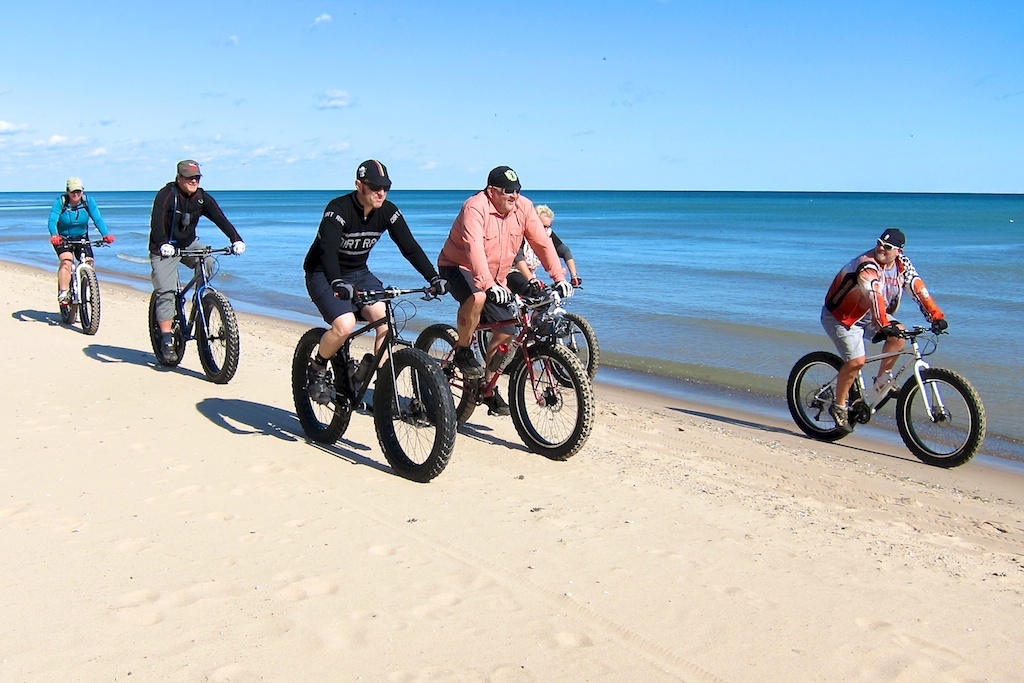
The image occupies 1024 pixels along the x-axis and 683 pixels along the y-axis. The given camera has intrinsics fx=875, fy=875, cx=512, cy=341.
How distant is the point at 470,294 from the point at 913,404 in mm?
3886

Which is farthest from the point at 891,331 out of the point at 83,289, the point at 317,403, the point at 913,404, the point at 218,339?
the point at 83,289

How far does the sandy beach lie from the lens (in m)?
3.34

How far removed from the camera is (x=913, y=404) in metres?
7.29

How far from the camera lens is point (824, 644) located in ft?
11.5

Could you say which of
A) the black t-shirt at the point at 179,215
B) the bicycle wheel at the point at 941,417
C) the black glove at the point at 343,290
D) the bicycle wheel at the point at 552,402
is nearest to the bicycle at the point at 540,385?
the bicycle wheel at the point at 552,402

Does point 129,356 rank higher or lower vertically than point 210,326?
lower

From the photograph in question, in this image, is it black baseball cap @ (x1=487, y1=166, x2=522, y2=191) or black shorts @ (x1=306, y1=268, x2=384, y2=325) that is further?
black baseball cap @ (x1=487, y1=166, x2=522, y2=191)

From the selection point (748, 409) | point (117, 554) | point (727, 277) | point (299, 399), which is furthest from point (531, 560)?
point (727, 277)

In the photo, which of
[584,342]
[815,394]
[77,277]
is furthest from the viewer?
[77,277]

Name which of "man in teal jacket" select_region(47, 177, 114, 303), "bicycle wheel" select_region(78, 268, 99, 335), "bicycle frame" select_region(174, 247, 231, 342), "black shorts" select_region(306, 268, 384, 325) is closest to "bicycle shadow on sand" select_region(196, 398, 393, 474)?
"black shorts" select_region(306, 268, 384, 325)

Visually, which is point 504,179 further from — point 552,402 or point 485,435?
point 485,435

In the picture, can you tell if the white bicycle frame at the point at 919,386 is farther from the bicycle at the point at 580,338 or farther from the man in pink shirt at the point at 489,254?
the man in pink shirt at the point at 489,254

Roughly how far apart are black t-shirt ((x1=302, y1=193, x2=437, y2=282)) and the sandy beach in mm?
1283

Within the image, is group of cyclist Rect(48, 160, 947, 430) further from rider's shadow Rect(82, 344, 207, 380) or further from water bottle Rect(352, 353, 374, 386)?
rider's shadow Rect(82, 344, 207, 380)
